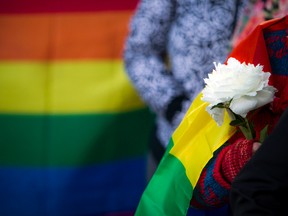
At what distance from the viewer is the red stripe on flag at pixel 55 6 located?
195 centimetres

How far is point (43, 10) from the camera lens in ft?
6.44

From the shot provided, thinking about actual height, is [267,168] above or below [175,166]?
above

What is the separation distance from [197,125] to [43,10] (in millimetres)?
1032

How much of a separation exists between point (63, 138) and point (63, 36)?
0.38m

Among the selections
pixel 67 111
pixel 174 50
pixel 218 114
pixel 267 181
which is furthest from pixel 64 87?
pixel 267 181

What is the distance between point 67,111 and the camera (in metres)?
2.00

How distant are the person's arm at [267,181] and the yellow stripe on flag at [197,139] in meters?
0.31

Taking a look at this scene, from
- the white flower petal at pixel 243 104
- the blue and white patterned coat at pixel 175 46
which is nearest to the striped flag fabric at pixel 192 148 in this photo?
the white flower petal at pixel 243 104

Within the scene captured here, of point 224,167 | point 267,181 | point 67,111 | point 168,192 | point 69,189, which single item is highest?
point 267,181

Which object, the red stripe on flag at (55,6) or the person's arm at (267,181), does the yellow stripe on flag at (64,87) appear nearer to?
the red stripe on flag at (55,6)

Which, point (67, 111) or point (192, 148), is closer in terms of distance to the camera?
point (192, 148)

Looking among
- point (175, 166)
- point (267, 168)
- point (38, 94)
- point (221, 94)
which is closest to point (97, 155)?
point (38, 94)

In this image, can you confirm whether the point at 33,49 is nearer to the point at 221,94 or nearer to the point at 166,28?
the point at 166,28

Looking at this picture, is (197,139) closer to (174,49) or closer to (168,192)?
(168,192)
